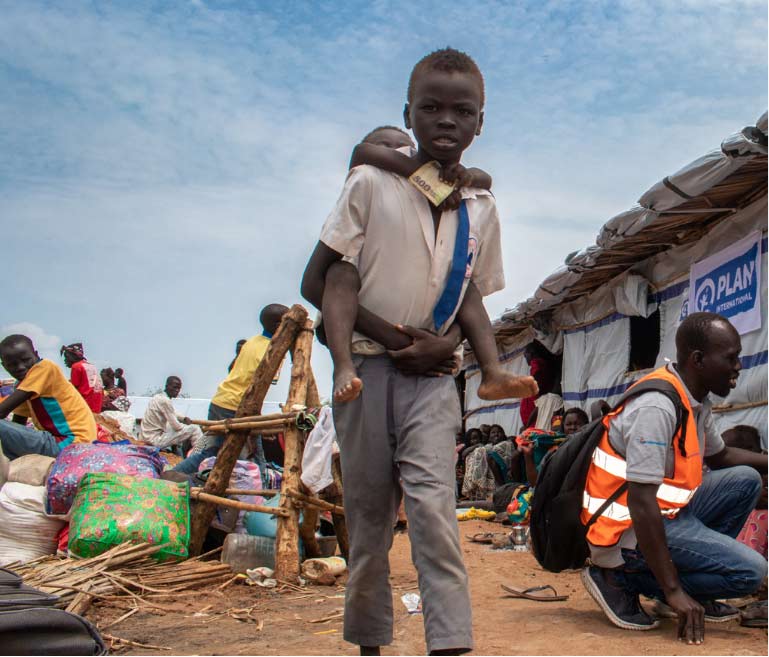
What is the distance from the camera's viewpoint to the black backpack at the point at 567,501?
143 inches

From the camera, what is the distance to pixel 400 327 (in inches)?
94.5

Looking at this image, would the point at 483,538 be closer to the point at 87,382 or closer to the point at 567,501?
the point at 567,501

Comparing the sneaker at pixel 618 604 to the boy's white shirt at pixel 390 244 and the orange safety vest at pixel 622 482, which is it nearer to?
the orange safety vest at pixel 622 482

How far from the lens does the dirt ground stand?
324 centimetres

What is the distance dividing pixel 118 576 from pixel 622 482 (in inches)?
107

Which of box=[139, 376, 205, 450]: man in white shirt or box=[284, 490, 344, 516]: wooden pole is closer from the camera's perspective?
box=[284, 490, 344, 516]: wooden pole

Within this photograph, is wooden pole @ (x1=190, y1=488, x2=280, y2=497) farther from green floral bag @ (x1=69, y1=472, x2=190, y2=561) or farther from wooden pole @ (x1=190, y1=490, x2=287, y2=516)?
green floral bag @ (x1=69, y1=472, x2=190, y2=561)

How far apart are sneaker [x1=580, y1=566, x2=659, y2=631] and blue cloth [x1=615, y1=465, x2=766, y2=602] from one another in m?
0.06

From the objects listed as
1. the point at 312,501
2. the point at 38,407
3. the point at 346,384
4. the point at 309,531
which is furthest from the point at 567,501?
the point at 38,407

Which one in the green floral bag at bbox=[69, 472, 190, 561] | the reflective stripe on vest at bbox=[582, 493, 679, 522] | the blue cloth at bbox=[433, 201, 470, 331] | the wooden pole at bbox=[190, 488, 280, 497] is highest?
the blue cloth at bbox=[433, 201, 470, 331]

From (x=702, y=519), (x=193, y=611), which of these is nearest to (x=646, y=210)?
(x=702, y=519)

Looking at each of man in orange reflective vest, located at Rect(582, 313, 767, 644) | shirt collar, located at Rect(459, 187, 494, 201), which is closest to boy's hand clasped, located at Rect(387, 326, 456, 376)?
shirt collar, located at Rect(459, 187, 494, 201)

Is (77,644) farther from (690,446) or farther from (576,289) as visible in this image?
(576,289)

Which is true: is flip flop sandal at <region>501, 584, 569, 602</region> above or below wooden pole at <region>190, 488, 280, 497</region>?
below
